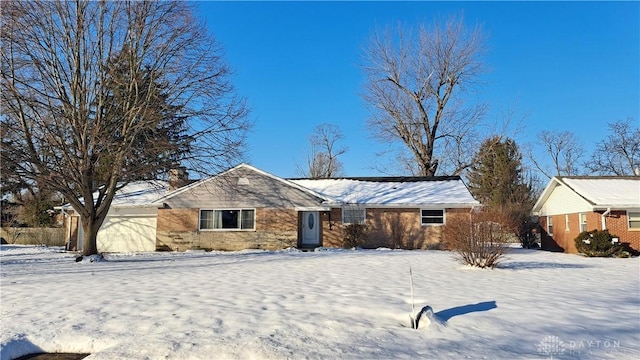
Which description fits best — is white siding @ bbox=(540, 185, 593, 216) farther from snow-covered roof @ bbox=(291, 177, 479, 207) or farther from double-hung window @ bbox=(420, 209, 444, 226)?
double-hung window @ bbox=(420, 209, 444, 226)

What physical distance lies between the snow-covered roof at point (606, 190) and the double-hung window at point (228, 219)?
16153 mm

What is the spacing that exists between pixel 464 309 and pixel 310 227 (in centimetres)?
1610

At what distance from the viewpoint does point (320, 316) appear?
20.5ft

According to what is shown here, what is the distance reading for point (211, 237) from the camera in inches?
882

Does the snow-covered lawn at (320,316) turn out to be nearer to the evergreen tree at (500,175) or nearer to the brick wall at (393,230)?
the brick wall at (393,230)

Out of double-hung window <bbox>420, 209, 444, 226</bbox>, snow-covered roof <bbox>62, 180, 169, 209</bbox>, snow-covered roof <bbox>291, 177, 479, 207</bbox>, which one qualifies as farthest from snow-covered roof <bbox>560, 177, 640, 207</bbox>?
snow-covered roof <bbox>62, 180, 169, 209</bbox>

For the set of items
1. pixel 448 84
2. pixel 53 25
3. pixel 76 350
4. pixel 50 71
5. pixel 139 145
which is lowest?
pixel 76 350

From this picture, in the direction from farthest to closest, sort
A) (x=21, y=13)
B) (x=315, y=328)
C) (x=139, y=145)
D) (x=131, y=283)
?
(x=139, y=145)
(x=21, y=13)
(x=131, y=283)
(x=315, y=328)

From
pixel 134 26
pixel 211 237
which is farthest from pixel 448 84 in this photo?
pixel 134 26

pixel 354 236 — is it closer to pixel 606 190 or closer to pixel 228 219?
pixel 228 219

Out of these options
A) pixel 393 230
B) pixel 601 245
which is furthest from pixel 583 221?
pixel 393 230

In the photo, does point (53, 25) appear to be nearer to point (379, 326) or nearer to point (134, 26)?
point (134, 26)

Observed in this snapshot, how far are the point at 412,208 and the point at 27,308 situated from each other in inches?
689

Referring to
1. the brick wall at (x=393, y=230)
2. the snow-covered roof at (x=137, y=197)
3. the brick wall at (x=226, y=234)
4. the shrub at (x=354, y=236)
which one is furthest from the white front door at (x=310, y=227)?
the snow-covered roof at (x=137, y=197)
